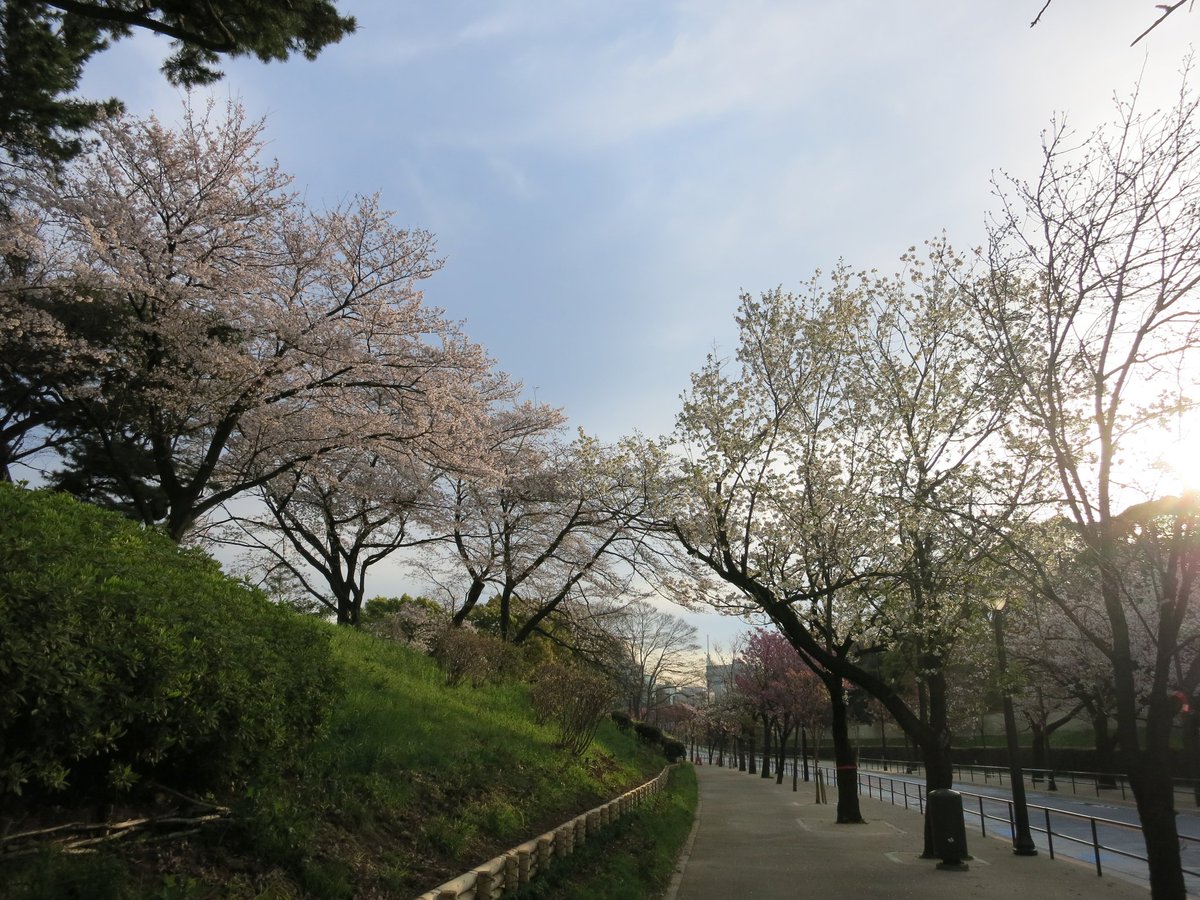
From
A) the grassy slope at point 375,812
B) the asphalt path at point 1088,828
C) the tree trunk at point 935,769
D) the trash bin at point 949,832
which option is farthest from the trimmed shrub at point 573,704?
the asphalt path at point 1088,828

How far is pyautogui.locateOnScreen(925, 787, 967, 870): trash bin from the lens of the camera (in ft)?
36.0

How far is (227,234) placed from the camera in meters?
12.6

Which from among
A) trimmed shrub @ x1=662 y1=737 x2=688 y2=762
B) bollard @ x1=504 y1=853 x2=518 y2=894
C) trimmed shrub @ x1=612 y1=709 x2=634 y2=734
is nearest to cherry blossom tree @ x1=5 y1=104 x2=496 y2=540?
bollard @ x1=504 y1=853 x2=518 y2=894

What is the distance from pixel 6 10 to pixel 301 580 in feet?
48.0

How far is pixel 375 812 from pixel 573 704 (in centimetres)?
724

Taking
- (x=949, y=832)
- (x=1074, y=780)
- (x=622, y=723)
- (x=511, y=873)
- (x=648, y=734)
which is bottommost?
(x=511, y=873)

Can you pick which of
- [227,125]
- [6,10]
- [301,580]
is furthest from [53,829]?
[301,580]

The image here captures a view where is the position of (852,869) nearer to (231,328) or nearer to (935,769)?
(935,769)

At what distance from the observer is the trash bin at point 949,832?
11.0m

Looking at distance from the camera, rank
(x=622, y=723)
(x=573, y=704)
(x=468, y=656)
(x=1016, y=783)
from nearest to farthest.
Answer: (x=1016, y=783), (x=573, y=704), (x=468, y=656), (x=622, y=723)

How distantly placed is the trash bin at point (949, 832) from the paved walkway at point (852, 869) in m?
0.23

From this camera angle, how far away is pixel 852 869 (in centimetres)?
1084

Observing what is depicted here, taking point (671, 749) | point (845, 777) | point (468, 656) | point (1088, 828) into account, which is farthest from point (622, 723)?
point (468, 656)

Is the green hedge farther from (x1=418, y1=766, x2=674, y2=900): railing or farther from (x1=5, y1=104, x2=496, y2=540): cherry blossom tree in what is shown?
(x1=5, y1=104, x2=496, y2=540): cherry blossom tree
